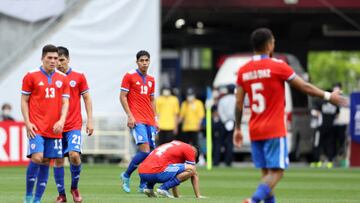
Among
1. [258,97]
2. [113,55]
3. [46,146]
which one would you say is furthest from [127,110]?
[113,55]

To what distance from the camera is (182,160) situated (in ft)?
56.6

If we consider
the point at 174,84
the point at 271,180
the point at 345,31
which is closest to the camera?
the point at 271,180

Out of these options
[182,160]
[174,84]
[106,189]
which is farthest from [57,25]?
[182,160]

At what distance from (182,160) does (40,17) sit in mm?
15186

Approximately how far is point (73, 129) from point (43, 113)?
5.24ft

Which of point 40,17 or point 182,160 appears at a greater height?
point 40,17

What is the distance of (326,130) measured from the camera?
109 feet

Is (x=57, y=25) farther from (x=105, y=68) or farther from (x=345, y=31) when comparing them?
(x=345, y=31)

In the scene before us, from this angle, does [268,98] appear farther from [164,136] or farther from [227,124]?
[164,136]

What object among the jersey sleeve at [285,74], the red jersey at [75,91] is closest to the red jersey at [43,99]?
the red jersey at [75,91]

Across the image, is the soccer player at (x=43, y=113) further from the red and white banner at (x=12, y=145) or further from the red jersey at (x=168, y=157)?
the red and white banner at (x=12, y=145)

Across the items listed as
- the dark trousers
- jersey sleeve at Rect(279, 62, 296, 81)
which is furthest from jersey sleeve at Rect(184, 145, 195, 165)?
the dark trousers

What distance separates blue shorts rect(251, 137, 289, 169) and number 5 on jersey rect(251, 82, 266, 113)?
1.14ft

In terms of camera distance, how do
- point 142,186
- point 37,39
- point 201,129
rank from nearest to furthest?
point 142,186 < point 37,39 < point 201,129
